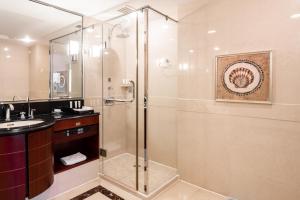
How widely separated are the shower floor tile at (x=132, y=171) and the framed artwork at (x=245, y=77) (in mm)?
1324

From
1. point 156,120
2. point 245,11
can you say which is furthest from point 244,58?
point 156,120

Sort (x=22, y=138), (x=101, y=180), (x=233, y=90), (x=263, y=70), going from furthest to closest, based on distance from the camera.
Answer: (x=101, y=180) < (x=233, y=90) < (x=263, y=70) < (x=22, y=138)

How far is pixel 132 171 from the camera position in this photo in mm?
2637

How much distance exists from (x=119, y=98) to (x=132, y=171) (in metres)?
1.13

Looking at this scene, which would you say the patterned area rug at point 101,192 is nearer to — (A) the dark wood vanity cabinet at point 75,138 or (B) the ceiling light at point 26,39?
(A) the dark wood vanity cabinet at point 75,138

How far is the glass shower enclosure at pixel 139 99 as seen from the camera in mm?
2412

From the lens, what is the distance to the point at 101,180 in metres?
2.67

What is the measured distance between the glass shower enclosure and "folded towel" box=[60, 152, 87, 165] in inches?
12.8

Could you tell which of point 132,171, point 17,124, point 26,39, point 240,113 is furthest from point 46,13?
point 240,113

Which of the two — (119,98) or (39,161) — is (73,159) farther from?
(119,98)

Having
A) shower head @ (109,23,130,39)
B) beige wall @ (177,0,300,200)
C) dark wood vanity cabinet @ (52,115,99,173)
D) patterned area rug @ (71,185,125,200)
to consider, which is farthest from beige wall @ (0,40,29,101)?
beige wall @ (177,0,300,200)

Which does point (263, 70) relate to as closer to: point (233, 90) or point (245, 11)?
point (233, 90)

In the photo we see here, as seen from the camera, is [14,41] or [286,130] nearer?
[286,130]

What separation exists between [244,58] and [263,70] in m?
0.24
